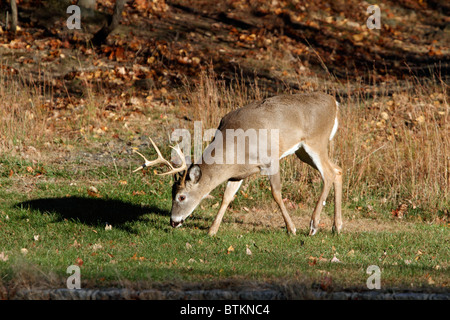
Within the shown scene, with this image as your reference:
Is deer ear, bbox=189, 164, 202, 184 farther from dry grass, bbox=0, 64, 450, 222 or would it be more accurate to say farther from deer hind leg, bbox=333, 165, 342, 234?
dry grass, bbox=0, 64, 450, 222

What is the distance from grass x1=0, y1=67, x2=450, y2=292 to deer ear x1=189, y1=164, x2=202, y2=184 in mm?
701

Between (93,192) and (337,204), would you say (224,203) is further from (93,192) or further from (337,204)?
(93,192)

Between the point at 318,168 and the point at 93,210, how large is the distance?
10.2ft

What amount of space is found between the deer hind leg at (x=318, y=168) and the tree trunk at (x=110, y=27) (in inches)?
368

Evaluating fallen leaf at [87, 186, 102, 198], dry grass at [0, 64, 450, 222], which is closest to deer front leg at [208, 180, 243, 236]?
dry grass at [0, 64, 450, 222]

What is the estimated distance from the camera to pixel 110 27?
1689 centimetres

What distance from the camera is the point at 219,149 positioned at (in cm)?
775

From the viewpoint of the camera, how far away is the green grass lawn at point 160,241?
5996 mm

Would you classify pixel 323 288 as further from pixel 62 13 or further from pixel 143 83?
pixel 62 13

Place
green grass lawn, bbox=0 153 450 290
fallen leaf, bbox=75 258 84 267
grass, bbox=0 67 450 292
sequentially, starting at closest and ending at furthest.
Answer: green grass lawn, bbox=0 153 450 290 < grass, bbox=0 67 450 292 < fallen leaf, bbox=75 258 84 267

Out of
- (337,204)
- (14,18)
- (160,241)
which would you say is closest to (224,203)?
(160,241)

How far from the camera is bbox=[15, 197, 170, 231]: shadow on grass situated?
841 centimetres

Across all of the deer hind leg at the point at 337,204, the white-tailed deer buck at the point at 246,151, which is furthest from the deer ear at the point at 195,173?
the deer hind leg at the point at 337,204
